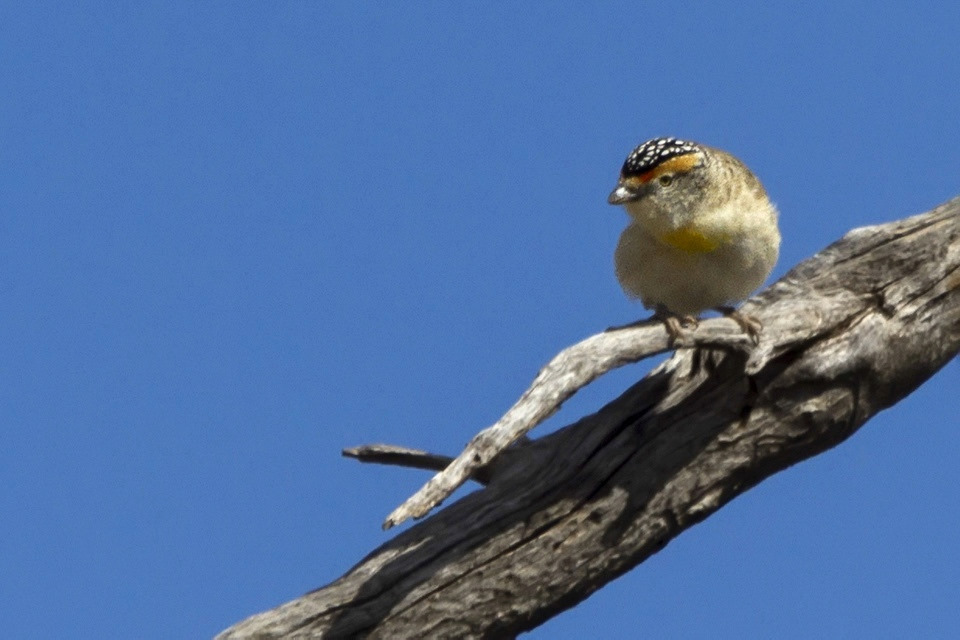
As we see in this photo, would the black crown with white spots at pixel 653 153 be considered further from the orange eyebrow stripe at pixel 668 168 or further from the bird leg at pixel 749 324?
the bird leg at pixel 749 324

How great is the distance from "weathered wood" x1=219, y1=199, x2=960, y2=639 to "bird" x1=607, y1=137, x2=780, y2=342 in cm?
34

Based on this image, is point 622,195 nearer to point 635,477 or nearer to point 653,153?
point 653,153

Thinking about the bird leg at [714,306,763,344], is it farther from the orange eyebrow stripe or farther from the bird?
the orange eyebrow stripe

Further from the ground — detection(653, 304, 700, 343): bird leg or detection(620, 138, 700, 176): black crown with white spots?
detection(620, 138, 700, 176): black crown with white spots

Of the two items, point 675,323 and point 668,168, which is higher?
point 668,168

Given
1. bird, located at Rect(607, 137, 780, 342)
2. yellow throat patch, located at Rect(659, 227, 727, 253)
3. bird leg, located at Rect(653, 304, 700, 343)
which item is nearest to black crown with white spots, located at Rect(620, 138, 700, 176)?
bird, located at Rect(607, 137, 780, 342)

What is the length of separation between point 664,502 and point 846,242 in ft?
5.87

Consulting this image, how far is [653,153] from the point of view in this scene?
748 cm

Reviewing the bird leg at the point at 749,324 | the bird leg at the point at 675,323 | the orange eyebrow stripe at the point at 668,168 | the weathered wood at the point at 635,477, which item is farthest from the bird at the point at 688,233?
the bird leg at the point at 675,323

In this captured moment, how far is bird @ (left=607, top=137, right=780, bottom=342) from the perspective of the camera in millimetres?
7289

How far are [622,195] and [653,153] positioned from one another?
37 centimetres

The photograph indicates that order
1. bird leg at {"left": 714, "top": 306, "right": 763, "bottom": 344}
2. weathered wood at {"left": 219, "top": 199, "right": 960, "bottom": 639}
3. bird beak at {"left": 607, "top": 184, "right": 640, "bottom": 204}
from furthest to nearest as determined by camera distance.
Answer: bird beak at {"left": 607, "top": 184, "right": 640, "bottom": 204}
weathered wood at {"left": 219, "top": 199, "right": 960, "bottom": 639}
bird leg at {"left": 714, "top": 306, "right": 763, "bottom": 344}

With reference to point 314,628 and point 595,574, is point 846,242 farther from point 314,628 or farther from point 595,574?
point 314,628

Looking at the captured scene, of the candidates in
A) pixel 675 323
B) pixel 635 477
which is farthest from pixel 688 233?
pixel 635 477
